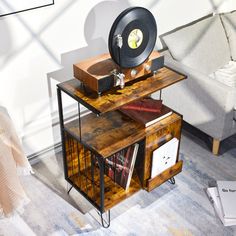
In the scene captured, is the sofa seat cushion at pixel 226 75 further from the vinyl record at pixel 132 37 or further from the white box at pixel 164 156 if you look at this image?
the vinyl record at pixel 132 37

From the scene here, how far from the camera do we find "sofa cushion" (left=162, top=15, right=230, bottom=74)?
2818mm

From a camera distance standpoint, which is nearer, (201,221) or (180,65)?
(201,221)

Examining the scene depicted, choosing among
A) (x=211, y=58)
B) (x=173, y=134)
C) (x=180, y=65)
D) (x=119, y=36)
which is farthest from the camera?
(x=211, y=58)

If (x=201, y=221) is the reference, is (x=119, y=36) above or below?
above

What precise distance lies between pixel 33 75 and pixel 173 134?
2.65ft

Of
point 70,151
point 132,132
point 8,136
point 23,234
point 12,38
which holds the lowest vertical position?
point 23,234

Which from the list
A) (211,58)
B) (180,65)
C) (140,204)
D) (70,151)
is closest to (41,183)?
(70,151)

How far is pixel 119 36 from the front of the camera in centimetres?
186

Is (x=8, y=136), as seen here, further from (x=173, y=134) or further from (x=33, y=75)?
(x=173, y=134)

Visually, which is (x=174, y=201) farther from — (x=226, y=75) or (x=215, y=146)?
(x=226, y=75)

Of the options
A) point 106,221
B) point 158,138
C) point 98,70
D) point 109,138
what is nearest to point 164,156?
point 158,138

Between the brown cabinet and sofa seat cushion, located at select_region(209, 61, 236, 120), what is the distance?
2.27ft

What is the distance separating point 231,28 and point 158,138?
47.3 inches

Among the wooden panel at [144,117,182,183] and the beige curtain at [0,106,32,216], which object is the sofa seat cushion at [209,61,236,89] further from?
the beige curtain at [0,106,32,216]
